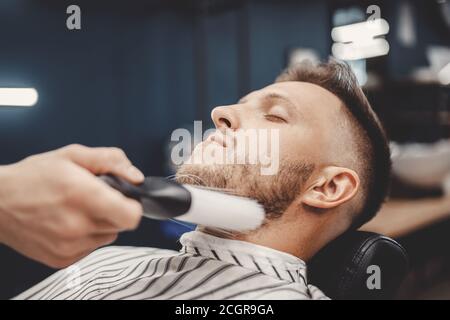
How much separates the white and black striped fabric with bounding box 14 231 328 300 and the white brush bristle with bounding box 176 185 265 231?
0.25ft

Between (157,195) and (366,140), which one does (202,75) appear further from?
(157,195)

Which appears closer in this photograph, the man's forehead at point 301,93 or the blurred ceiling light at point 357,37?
the man's forehead at point 301,93

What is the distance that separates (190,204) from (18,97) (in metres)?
1.13

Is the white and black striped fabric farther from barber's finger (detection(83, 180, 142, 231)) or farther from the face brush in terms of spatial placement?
barber's finger (detection(83, 180, 142, 231))

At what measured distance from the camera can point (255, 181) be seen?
45.9 inches

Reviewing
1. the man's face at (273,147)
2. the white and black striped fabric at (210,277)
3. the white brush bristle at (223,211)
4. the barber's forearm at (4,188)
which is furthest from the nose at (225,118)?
the barber's forearm at (4,188)

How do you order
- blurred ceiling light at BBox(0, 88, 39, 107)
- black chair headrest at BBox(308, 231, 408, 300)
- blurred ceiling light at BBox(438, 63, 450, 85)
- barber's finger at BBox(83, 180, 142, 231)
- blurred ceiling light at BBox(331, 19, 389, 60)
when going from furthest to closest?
blurred ceiling light at BBox(438, 63, 450, 85)
blurred ceiling light at BBox(331, 19, 389, 60)
blurred ceiling light at BBox(0, 88, 39, 107)
black chair headrest at BBox(308, 231, 408, 300)
barber's finger at BBox(83, 180, 142, 231)

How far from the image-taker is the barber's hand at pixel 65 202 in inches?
28.1

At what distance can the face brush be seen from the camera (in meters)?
0.77

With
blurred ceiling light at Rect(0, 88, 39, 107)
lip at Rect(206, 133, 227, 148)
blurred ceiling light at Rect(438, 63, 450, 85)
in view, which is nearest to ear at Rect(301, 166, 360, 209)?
lip at Rect(206, 133, 227, 148)

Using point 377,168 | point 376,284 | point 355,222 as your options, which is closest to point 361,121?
point 377,168

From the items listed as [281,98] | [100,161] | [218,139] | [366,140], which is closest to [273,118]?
[281,98]

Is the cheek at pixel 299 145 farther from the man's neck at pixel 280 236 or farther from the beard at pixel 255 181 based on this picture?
the man's neck at pixel 280 236

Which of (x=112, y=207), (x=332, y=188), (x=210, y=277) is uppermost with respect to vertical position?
(x=112, y=207)
